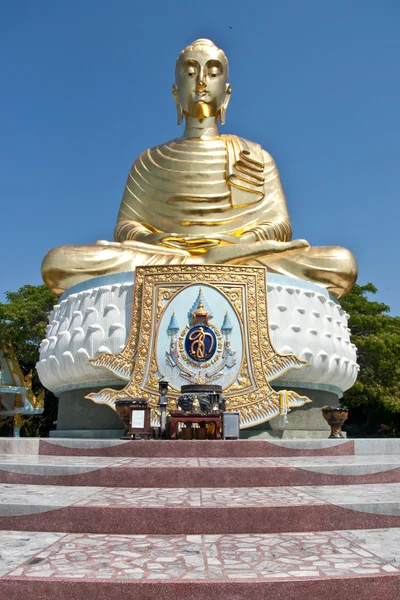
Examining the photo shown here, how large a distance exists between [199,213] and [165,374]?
3736 millimetres

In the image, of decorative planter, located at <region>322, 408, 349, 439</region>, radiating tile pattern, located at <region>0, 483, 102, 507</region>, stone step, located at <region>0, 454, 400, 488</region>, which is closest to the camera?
radiating tile pattern, located at <region>0, 483, 102, 507</region>

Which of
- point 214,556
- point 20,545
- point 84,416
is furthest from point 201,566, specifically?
point 84,416

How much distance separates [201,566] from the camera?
2467 millimetres

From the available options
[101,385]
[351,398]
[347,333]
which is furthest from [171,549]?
[351,398]

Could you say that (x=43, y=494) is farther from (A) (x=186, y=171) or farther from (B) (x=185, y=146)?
(B) (x=185, y=146)

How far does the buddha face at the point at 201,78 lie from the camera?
11539 mm

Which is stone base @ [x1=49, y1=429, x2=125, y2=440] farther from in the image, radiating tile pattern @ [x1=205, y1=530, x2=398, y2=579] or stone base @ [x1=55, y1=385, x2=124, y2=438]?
radiating tile pattern @ [x1=205, y1=530, x2=398, y2=579]

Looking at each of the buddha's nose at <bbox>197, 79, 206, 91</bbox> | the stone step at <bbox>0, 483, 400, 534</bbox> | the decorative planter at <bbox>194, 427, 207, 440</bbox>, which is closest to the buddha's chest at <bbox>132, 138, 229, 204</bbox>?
the buddha's nose at <bbox>197, 79, 206, 91</bbox>

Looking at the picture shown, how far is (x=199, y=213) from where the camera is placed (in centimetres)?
1056

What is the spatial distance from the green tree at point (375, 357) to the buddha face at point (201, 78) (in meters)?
7.57

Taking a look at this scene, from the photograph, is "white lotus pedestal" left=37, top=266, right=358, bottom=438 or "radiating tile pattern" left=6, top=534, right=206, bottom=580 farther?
"white lotus pedestal" left=37, top=266, right=358, bottom=438

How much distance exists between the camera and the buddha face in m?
11.5

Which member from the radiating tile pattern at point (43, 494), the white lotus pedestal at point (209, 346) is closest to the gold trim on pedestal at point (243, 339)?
the white lotus pedestal at point (209, 346)

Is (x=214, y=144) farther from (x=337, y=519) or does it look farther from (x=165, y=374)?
(x=337, y=519)
